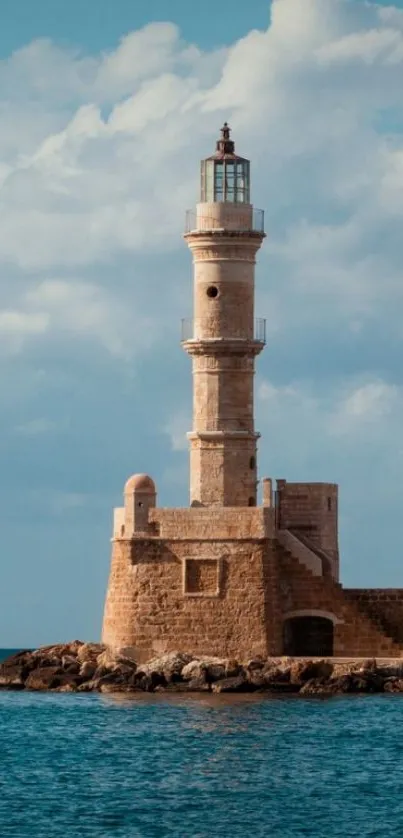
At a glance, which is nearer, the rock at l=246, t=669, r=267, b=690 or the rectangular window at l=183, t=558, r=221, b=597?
the rock at l=246, t=669, r=267, b=690

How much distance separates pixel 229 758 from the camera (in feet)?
121

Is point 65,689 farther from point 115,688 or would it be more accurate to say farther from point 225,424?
point 225,424

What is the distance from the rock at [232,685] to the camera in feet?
146

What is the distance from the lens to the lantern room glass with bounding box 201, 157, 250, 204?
1909 inches

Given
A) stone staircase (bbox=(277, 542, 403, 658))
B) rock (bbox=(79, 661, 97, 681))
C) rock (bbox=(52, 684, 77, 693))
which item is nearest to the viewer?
stone staircase (bbox=(277, 542, 403, 658))

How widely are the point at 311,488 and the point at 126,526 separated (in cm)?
445

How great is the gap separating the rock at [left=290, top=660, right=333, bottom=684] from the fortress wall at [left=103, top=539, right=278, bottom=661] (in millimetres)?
872

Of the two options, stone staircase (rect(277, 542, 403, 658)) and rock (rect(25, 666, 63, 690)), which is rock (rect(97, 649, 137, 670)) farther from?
stone staircase (rect(277, 542, 403, 658))

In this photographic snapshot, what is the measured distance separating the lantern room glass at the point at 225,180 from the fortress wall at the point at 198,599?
763 centimetres

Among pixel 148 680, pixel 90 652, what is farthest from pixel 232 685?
pixel 90 652

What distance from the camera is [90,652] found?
48.3 m

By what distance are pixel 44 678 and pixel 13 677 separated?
4.53ft

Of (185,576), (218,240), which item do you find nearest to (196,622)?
(185,576)

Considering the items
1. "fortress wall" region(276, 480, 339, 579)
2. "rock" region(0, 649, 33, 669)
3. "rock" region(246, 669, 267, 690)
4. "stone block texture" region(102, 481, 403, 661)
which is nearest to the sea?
"rock" region(246, 669, 267, 690)
